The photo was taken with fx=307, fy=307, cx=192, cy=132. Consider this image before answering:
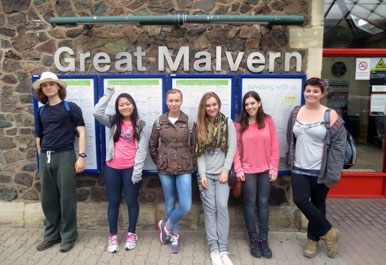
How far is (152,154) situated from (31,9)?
2399mm

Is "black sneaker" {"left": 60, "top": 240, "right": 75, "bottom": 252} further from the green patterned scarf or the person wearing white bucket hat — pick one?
the green patterned scarf

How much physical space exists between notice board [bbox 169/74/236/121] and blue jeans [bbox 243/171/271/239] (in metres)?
0.86

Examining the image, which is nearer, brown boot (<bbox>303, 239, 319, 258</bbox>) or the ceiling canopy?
brown boot (<bbox>303, 239, 319, 258</bbox>)

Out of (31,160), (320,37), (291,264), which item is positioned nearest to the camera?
(291,264)

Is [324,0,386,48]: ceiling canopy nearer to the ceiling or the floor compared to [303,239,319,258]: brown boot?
nearer to the ceiling

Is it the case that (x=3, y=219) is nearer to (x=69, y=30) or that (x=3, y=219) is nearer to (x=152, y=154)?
(x=152, y=154)

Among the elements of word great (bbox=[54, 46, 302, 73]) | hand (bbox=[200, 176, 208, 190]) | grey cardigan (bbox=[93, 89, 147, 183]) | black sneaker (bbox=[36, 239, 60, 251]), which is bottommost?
black sneaker (bbox=[36, 239, 60, 251])

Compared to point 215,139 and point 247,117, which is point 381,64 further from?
point 215,139

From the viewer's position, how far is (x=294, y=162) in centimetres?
341

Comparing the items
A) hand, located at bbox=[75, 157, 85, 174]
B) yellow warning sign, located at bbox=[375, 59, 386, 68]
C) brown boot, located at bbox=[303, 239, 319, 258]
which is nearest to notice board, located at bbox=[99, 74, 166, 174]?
hand, located at bbox=[75, 157, 85, 174]

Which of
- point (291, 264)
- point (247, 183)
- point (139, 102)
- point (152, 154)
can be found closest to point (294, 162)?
point (247, 183)

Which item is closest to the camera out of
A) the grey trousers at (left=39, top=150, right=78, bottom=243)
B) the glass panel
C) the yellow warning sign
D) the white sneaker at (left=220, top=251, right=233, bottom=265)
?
the white sneaker at (left=220, top=251, right=233, bottom=265)

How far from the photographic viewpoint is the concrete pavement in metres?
3.39

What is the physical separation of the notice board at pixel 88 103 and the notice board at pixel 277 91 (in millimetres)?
1864
